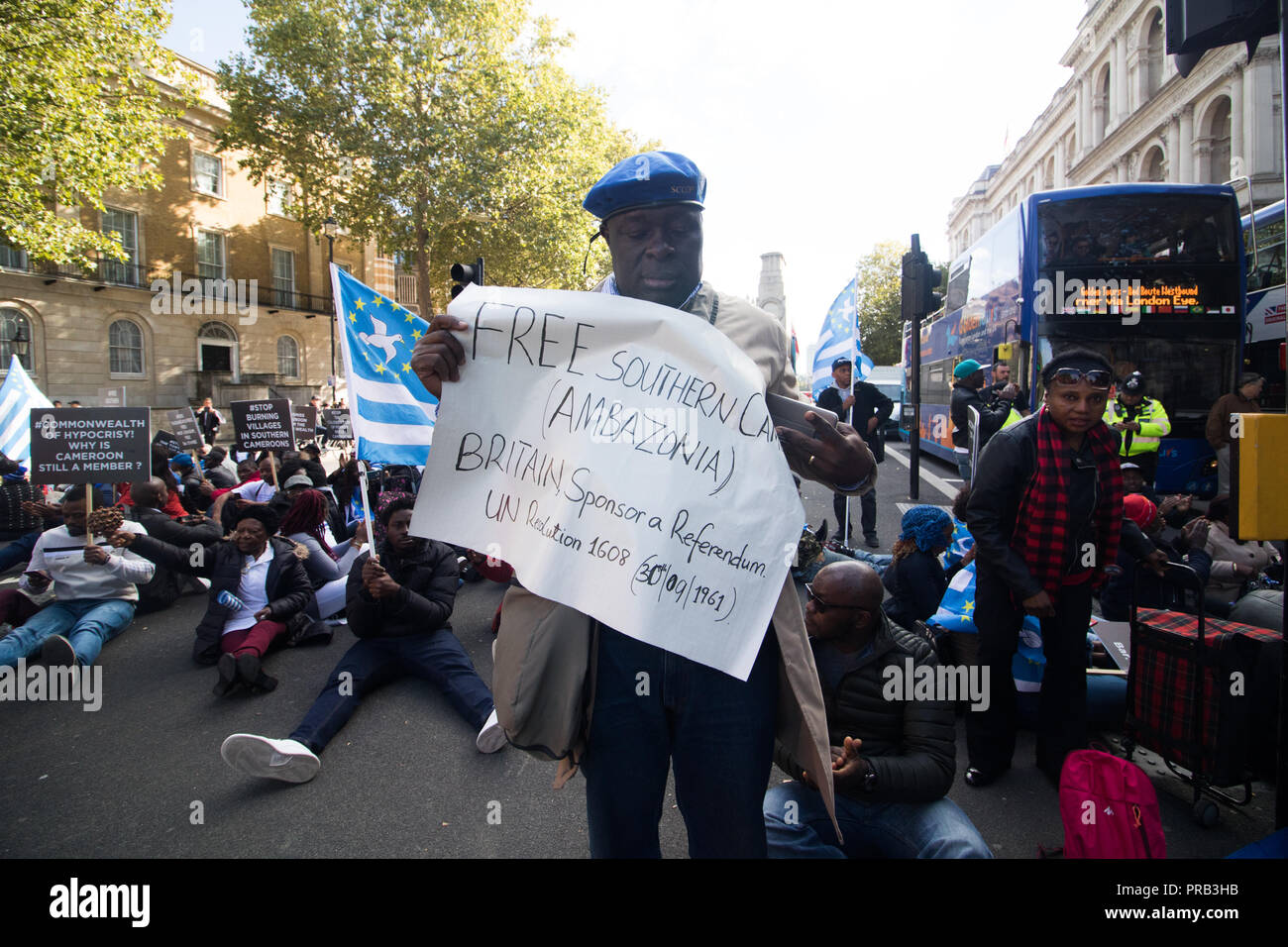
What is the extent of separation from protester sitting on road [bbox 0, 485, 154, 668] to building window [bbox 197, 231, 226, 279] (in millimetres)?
28682

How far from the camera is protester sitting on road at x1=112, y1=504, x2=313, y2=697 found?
201 inches

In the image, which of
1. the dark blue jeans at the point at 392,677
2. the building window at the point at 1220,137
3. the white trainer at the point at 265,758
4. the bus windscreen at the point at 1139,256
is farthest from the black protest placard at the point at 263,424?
the building window at the point at 1220,137

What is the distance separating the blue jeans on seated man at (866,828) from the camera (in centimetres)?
221

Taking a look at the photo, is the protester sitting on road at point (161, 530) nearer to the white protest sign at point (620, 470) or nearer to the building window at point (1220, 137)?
the white protest sign at point (620, 470)

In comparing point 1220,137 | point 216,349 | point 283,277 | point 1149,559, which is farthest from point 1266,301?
point 283,277

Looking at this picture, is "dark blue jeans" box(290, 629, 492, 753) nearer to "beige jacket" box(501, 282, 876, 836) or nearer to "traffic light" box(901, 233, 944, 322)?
"beige jacket" box(501, 282, 876, 836)

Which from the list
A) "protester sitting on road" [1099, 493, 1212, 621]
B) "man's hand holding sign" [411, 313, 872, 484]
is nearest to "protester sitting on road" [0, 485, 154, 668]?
"man's hand holding sign" [411, 313, 872, 484]

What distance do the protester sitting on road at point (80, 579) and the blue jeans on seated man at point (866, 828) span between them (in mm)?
4904

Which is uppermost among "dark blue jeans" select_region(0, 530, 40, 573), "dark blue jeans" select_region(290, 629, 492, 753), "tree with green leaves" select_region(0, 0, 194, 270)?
"tree with green leaves" select_region(0, 0, 194, 270)

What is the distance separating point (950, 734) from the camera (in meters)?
2.34

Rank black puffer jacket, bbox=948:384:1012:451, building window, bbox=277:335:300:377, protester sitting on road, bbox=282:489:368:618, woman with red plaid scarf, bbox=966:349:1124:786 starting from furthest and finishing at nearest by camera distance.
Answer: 1. building window, bbox=277:335:300:377
2. black puffer jacket, bbox=948:384:1012:451
3. protester sitting on road, bbox=282:489:368:618
4. woman with red plaid scarf, bbox=966:349:1124:786

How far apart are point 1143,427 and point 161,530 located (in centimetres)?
933
